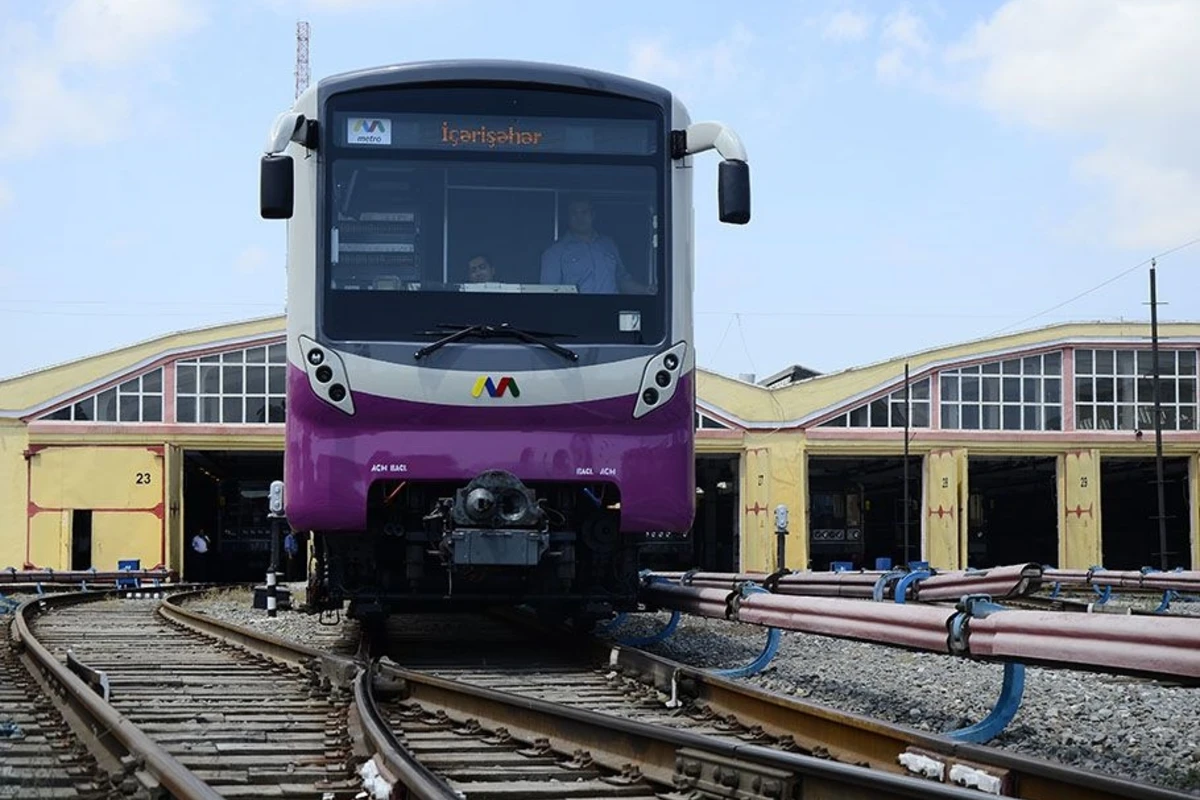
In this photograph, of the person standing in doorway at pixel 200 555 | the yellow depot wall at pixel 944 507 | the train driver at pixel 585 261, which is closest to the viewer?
the train driver at pixel 585 261

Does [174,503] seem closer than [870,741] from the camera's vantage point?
No

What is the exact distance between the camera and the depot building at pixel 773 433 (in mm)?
40562

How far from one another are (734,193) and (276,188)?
2.69 metres

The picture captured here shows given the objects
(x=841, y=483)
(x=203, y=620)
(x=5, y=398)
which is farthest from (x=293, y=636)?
(x=841, y=483)

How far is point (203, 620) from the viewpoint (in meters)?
14.7

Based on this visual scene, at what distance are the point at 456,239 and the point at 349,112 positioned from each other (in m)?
1.02

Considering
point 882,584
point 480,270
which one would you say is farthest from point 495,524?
point 882,584

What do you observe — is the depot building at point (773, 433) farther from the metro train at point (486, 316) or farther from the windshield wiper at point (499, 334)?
the windshield wiper at point (499, 334)

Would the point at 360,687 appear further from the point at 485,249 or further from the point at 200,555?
the point at 200,555

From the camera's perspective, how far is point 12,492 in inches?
1608

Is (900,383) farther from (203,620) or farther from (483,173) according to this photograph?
(483,173)

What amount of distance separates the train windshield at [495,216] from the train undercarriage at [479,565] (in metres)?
0.99

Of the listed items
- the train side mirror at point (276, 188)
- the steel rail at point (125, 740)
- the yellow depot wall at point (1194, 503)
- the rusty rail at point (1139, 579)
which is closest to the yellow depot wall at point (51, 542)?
the rusty rail at point (1139, 579)

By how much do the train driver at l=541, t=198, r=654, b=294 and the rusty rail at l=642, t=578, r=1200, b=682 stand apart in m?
2.15
